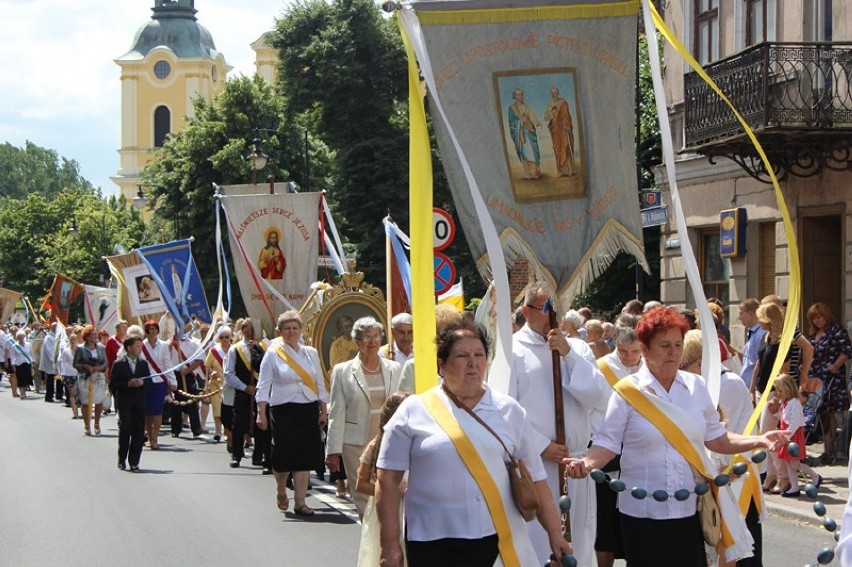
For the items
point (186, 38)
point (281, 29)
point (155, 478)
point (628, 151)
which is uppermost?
point (186, 38)

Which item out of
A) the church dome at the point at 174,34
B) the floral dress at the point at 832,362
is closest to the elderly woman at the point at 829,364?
the floral dress at the point at 832,362

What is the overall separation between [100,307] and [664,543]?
34.5 metres

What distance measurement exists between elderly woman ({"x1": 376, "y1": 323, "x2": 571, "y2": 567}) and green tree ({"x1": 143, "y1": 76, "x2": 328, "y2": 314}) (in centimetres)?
4441

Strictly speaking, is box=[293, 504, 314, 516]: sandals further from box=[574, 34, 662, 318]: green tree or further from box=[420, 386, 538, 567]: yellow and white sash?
box=[574, 34, 662, 318]: green tree

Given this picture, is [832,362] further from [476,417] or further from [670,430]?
[476,417]

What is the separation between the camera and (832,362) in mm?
16281

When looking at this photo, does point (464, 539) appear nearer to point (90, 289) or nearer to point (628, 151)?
point (628, 151)

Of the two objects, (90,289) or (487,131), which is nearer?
(487,131)

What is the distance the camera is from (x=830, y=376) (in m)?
16.3

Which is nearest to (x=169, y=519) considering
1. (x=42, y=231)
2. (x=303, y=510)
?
(x=303, y=510)

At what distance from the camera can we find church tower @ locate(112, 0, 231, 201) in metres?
114

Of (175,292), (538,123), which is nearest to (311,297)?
(175,292)

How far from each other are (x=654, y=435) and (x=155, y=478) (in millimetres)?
10535

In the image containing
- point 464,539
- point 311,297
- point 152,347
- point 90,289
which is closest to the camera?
point 464,539
